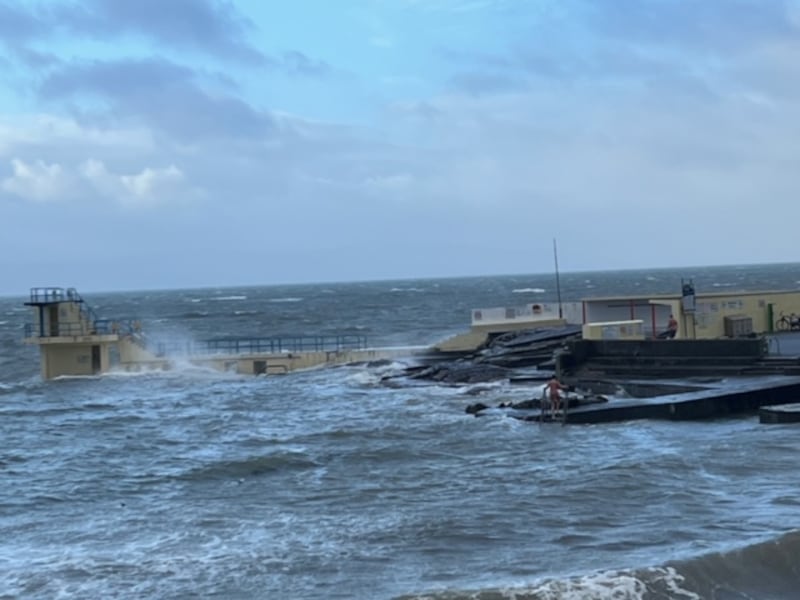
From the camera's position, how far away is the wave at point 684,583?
43.5ft

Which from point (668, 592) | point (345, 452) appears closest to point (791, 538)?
point (668, 592)

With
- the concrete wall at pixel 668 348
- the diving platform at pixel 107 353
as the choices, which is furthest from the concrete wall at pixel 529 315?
the concrete wall at pixel 668 348

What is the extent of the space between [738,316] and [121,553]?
2789 centimetres

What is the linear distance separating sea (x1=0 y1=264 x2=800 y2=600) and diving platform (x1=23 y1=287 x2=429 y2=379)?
12876 millimetres

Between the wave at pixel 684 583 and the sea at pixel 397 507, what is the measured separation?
0.03 m

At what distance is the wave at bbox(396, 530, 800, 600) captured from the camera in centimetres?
1326

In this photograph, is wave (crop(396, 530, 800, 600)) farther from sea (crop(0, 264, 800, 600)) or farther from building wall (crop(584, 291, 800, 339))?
building wall (crop(584, 291, 800, 339))

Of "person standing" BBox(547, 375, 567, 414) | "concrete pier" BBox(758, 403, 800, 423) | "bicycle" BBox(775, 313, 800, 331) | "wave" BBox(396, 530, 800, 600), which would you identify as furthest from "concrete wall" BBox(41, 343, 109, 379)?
"wave" BBox(396, 530, 800, 600)

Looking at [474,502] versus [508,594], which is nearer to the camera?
[508,594]

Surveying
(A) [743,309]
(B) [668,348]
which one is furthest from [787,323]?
(B) [668,348]

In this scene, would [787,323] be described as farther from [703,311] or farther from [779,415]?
[779,415]

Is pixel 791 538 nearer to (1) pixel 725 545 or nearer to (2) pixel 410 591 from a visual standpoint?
(1) pixel 725 545

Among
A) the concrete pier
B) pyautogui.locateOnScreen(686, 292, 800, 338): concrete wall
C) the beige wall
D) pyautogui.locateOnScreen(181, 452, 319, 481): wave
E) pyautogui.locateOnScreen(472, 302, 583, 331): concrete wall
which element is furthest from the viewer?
pyautogui.locateOnScreen(472, 302, 583, 331): concrete wall

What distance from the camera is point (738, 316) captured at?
3938cm
